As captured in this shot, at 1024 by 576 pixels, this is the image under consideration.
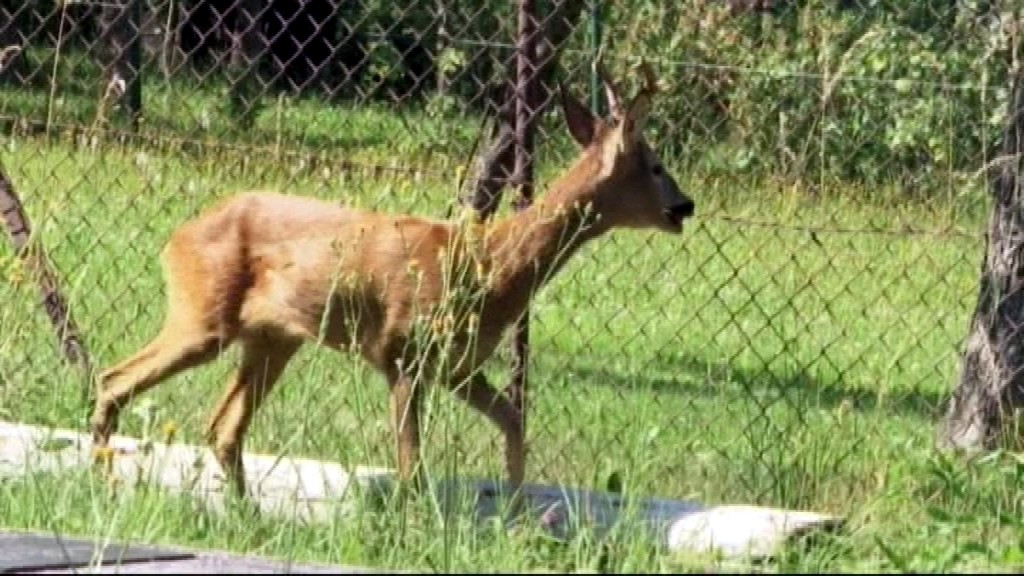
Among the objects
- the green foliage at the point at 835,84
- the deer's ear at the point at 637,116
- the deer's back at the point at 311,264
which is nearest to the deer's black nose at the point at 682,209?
the deer's ear at the point at 637,116

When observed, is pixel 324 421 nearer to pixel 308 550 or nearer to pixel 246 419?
pixel 246 419

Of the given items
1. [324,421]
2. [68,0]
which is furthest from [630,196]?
[68,0]

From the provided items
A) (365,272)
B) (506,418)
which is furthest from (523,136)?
(506,418)

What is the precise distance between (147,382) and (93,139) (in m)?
1.56

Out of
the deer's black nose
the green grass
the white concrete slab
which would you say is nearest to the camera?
the green grass

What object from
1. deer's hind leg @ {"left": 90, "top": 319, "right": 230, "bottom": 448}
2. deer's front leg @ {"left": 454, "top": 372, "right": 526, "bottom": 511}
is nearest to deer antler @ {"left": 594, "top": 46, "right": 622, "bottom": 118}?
deer's front leg @ {"left": 454, "top": 372, "right": 526, "bottom": 511}

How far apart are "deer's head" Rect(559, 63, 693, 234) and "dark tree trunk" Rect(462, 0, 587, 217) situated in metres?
0.13

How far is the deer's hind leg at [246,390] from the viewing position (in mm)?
7184

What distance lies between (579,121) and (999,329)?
1487mm

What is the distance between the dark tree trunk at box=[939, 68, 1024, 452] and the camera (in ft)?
25.0

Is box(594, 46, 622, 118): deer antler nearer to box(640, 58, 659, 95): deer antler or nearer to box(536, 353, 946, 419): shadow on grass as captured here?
box(640, 58, 659, 95): deer antler

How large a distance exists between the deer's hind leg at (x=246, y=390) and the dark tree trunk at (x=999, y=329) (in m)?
2.15

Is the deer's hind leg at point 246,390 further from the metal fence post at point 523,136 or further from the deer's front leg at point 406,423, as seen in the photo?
the metal fence post at point 523,136

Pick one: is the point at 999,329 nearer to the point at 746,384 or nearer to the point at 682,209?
the point at 682,209
